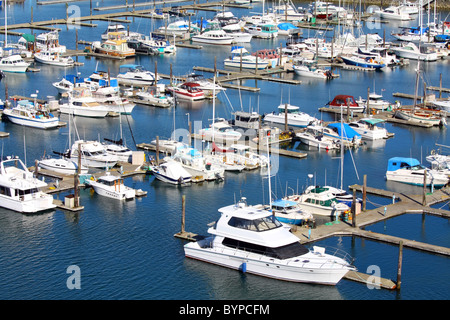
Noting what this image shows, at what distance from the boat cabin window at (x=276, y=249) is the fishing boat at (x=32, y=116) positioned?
3284cm

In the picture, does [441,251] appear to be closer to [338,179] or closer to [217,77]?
[338,179]

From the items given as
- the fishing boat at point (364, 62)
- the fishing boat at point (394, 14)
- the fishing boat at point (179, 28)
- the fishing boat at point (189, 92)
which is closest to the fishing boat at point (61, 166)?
the fishing boat at point (189, 92)

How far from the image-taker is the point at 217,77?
316 feet

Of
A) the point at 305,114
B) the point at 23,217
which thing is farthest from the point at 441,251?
the point at 305,114

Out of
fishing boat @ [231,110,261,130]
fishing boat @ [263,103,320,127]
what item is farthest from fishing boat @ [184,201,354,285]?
fishing boat @ [263,103,320,127]

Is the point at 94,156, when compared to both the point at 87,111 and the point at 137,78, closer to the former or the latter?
the point at 87,111

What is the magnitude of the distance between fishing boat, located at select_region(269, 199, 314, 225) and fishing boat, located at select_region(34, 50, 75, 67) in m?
56.3

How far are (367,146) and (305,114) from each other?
758 cm

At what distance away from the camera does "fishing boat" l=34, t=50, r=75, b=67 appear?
334 ft

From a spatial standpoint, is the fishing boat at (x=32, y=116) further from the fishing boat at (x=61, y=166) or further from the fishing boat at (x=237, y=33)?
the fishing boat at (x=237, y=33)

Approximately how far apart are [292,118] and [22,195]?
2973 centimetres

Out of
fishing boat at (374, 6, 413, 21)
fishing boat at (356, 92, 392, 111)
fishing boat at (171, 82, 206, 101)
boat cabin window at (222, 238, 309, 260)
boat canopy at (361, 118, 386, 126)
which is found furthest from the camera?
fishing boat at (374, 6, 413, 21)

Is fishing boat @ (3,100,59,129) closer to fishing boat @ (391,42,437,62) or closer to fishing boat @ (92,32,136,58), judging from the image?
fishing boat @ (92,32,136,58)

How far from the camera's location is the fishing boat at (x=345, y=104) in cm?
8132
